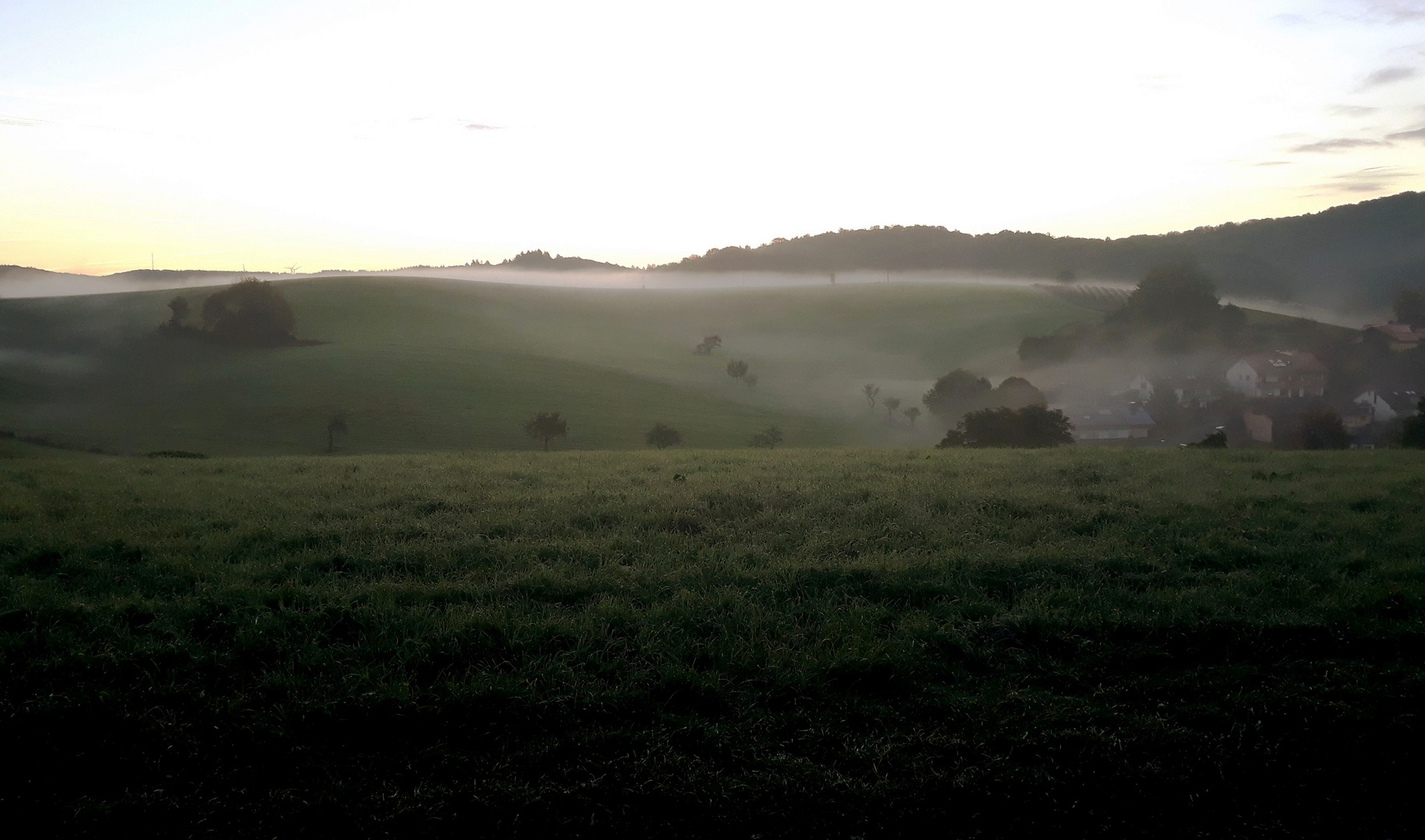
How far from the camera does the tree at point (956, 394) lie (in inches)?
2623

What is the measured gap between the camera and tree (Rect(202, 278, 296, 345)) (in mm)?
73000

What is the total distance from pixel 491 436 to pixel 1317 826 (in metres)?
51.6

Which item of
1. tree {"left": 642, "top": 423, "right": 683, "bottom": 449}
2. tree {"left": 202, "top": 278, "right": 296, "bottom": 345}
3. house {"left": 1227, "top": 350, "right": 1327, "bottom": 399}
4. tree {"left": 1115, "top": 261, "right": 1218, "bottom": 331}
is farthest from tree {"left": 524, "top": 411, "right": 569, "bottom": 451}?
tree {"left": 1115, "top": 261, "right": 1218, "bottom": 331}

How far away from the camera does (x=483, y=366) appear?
69.1 meters

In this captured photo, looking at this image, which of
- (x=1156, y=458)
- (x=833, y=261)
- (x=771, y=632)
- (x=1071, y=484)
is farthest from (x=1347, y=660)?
(x=833, y=261)

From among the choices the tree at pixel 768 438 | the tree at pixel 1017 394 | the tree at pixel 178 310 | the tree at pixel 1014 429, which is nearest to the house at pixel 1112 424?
the tree at pixel 1017 394

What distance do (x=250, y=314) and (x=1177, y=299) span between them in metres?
92.5

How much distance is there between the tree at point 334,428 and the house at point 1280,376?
61616mm

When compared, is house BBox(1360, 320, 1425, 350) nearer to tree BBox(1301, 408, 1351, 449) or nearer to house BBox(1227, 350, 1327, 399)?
house BBox(1227, 350, 1327, 399)

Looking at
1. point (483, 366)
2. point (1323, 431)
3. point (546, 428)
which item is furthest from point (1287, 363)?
point (483, 366)

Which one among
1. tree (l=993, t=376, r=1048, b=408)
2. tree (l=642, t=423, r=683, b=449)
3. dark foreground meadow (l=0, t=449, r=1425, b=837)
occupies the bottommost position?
tree (l=642, t=423, r=683, b=449)

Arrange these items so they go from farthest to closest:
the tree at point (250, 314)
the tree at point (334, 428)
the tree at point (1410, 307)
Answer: the tree at point (250, 314)
the tree at point (1410, 307)
the tree at point (334, 428)

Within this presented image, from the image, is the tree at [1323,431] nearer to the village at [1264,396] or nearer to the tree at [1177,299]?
the village at [1264,396]

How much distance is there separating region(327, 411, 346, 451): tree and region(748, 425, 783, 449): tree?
26788 millimetres
